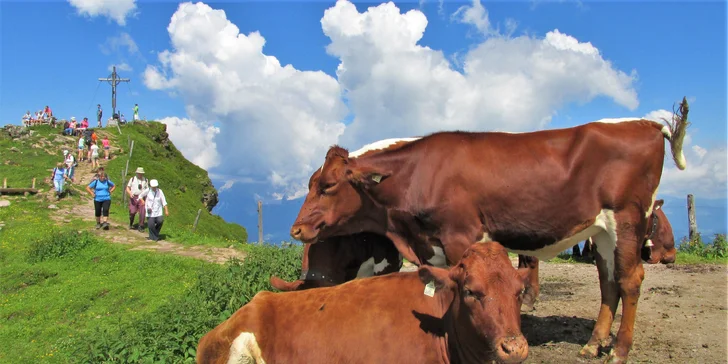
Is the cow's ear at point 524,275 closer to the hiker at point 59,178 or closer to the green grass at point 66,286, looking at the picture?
the green grass at point 66,286

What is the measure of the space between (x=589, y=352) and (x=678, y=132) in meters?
3.15

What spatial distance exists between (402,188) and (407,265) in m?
8.41

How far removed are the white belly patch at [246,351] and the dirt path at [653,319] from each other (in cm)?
366

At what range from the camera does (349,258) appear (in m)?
7.59

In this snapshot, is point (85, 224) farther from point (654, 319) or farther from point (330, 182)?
point (654, 319)

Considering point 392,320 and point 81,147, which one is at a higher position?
point 81,147

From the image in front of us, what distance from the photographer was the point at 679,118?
23.5 feet

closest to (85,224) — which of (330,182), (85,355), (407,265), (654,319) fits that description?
(407,265)

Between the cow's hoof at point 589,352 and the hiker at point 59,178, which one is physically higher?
the hiker at point 59,178

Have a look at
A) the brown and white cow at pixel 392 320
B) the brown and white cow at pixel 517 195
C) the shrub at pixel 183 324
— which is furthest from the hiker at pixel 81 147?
the brown and white cow at pixel 392 320

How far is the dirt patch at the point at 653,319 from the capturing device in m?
7.05

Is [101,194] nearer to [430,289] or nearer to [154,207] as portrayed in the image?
[154,207]

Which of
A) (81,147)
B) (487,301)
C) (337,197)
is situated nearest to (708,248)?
(337,197)

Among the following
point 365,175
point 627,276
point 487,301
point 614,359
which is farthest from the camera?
point 365,175
